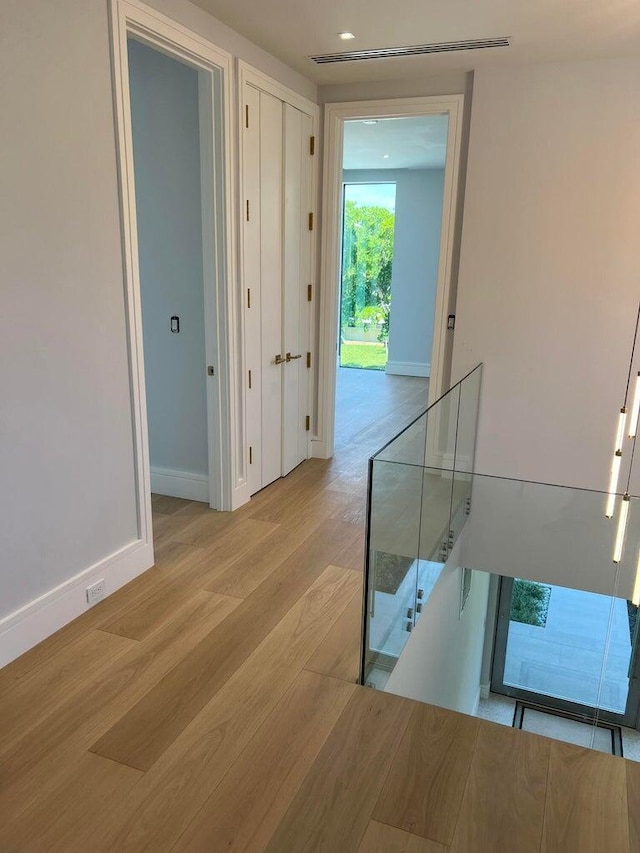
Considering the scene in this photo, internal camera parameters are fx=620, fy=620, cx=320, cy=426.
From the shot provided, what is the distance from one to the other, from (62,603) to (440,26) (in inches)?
134

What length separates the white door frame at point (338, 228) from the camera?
4230 millimetres

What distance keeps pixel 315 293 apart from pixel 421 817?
377cm

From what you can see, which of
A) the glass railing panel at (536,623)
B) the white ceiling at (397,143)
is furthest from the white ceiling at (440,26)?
the glass railing panel at (536,623)

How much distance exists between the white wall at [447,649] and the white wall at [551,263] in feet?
3.24

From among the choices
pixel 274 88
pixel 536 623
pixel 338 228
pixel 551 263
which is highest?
pixel 274 88

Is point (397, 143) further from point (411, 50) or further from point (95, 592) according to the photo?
point (95, 592)

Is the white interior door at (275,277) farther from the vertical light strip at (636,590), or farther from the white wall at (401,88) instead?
the vertical light strip at (636,590)

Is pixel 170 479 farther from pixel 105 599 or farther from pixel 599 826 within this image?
pixel 599 826

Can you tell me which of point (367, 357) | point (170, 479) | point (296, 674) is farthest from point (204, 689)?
point (367, 357)

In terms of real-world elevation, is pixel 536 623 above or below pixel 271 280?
below

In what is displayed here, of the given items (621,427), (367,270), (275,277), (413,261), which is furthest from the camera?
(367,270)

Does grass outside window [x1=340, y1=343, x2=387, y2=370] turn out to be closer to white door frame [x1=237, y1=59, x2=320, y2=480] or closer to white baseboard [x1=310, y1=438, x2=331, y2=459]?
white baseboard [x1=310, y1=438, x2=331, y2=459]

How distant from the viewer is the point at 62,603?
8.66ft

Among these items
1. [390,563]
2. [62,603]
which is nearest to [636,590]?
[390,563]
